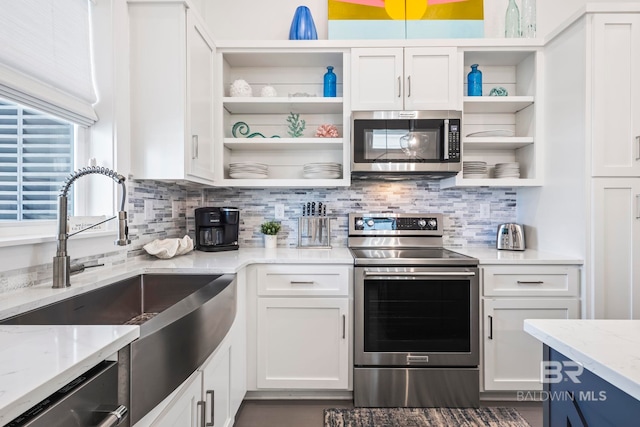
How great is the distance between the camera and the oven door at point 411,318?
6.72 ft

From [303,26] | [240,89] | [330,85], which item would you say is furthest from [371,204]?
[303,26]

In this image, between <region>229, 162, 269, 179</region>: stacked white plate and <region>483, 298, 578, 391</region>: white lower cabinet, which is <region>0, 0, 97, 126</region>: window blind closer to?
<region>229, 162, 269, 179</region>: stacked white plate

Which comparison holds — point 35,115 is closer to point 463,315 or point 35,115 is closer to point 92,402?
point 92,402

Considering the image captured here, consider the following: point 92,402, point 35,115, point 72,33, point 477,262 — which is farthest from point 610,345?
point 72,33

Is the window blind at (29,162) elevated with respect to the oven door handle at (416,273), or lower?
A: elevated

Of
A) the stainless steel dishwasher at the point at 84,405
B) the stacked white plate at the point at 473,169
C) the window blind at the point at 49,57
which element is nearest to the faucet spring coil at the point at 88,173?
the window blind at the point at 49,57

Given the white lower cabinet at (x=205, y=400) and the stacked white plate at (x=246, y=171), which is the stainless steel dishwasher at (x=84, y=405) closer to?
the white lower cabinet at (x=205, y=400)

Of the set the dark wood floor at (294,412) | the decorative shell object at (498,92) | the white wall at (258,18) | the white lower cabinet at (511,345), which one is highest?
the white wall at (258,18)

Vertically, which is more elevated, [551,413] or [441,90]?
[441,90]

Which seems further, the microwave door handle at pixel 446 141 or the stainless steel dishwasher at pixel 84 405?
the microwave door handle at pixel 446 141

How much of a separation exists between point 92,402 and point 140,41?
1.86m

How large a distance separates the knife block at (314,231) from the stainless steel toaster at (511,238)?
122cm

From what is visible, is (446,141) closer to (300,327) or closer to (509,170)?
(509,170)

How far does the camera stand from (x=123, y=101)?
1.82m
